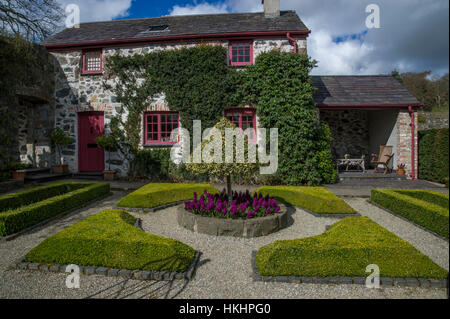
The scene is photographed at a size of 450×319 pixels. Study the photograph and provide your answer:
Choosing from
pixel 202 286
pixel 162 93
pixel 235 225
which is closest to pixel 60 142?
pixel 162 93

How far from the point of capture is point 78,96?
446 inches

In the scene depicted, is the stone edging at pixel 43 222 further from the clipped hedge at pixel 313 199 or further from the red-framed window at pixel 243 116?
the red-framed window at pixel 243 116

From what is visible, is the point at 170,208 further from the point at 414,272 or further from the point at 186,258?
the point at 414,272

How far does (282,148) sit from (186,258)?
23.6ft

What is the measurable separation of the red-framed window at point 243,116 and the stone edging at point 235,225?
603 centimetres

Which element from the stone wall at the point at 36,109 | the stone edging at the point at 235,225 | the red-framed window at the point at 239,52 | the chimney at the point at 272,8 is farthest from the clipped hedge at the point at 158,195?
the chimney at the point at 272,8

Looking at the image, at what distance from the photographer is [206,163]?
5312mm

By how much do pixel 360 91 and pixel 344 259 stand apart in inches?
438

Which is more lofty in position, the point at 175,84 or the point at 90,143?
the point at 175,84

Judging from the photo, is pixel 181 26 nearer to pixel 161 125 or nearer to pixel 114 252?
pixel 161 125

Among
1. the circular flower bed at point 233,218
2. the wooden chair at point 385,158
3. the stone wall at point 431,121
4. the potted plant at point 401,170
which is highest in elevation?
the stone wall at point 431,121

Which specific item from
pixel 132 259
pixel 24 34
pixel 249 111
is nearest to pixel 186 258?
pixel 132 259

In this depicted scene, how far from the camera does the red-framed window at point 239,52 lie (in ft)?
35.4

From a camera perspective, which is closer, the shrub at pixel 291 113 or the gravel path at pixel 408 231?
the gravel path at pixel 408 231
